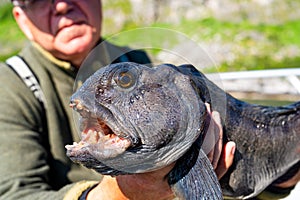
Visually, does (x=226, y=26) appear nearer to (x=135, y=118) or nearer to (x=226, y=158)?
(x=226, y=158)

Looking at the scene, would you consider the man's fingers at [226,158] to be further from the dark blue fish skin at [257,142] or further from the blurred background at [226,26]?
the blurred background at [226,26]

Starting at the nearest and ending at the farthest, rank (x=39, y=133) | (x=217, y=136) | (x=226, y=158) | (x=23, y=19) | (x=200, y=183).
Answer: (x=200, y=183) < (x=217, y=136) < (x=226, y=158) < (x=39, y=133) < (x=23, y=19)

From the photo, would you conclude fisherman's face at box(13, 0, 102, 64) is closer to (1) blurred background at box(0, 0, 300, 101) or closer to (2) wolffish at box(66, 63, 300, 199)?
(2) wolffish at box(66, 63, 300, 199)

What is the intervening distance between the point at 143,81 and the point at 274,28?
10150 millimetres

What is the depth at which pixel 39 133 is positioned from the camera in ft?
9.95

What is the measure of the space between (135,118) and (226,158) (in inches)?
24.6

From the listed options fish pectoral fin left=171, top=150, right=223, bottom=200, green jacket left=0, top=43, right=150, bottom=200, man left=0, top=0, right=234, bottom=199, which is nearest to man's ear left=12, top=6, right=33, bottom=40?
man left=0, top=0, right=234, bottom=199

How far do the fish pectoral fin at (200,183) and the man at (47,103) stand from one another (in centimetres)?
62

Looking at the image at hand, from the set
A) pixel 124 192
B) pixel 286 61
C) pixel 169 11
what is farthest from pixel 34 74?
pixel 169 11

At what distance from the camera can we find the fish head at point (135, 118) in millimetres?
1755

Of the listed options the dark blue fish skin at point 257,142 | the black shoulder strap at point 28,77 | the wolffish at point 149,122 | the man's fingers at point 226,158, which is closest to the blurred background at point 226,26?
the black shoulder strap at point 28,77

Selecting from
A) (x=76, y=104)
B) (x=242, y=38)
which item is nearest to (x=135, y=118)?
(x=76, y=104)

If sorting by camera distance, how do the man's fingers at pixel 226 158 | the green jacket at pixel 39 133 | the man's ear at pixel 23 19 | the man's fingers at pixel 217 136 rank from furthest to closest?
the man's ear at pixel 23 19, the green jacket at pixel 39 133, the man's fingers at pixel 226 158, the man's fingers at pixel 217 136

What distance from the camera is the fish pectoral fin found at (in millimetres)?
1880
